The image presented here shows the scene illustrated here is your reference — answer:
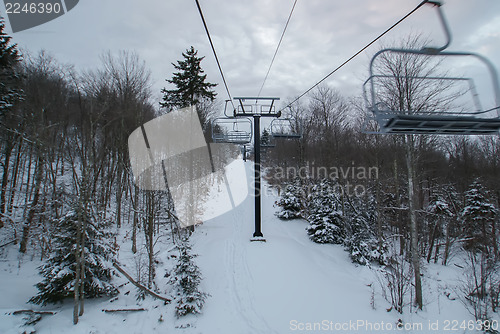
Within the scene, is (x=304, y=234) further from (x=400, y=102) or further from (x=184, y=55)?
(x=184, y=55)

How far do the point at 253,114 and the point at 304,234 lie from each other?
26.1ft

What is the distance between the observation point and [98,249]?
6918 millimetres

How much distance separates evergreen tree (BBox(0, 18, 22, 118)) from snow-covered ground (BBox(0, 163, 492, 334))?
649 cm

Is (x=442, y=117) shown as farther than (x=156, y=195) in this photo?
No

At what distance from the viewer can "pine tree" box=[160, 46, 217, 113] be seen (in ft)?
46.1

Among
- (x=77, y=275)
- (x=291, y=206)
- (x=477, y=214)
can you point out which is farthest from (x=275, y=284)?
(x=477, y=214)

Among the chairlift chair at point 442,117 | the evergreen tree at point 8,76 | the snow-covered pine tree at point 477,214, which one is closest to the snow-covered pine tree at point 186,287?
the chairlift chair at point 442,117

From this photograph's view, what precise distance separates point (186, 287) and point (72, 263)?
321 cm

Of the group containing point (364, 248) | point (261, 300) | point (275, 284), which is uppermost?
point (364, 248)

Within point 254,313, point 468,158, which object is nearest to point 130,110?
point 254,313

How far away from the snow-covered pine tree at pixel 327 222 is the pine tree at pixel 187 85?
9.69m

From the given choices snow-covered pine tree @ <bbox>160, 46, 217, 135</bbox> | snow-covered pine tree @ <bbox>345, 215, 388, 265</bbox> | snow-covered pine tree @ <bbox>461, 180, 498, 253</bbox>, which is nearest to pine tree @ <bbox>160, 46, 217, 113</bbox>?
snow-covered pine tree @ <bbox>160, 46, 217, 135</bbox>

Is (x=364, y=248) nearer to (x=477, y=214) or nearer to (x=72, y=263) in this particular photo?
(x=477, y=214)

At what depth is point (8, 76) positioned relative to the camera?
10000 mm
